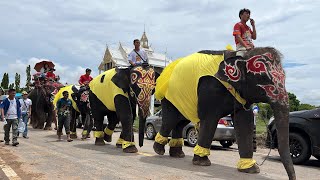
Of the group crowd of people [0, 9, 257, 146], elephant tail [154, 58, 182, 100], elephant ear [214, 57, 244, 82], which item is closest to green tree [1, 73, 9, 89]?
crowd of people [0, 9, 257, 146]

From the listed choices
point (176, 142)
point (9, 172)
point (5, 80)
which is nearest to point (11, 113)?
point (9, 172)

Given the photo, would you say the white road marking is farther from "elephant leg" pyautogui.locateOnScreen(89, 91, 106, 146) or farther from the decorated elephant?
the decorated elephant

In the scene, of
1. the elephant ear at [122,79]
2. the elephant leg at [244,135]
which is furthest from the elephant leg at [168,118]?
the elephant leg at [244,135]

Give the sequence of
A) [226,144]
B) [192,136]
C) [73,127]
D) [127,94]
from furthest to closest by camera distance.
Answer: [73,127]
[226,144]
[192,136]
[127,94]

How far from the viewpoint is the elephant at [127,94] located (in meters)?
10.4

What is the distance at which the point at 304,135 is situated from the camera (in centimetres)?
1061

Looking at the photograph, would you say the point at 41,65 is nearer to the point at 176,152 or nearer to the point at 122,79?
the point at 122,79

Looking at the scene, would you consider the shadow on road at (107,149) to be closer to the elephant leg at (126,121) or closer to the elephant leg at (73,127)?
the elephant leg at (126,121)

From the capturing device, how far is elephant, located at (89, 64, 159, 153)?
10.4 meters

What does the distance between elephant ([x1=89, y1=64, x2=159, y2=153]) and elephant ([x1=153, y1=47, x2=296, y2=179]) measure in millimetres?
793

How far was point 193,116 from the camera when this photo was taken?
888 cm

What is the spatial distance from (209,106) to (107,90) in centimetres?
452

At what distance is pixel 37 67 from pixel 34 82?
5.29 feet

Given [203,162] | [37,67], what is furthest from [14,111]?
[37,67]
